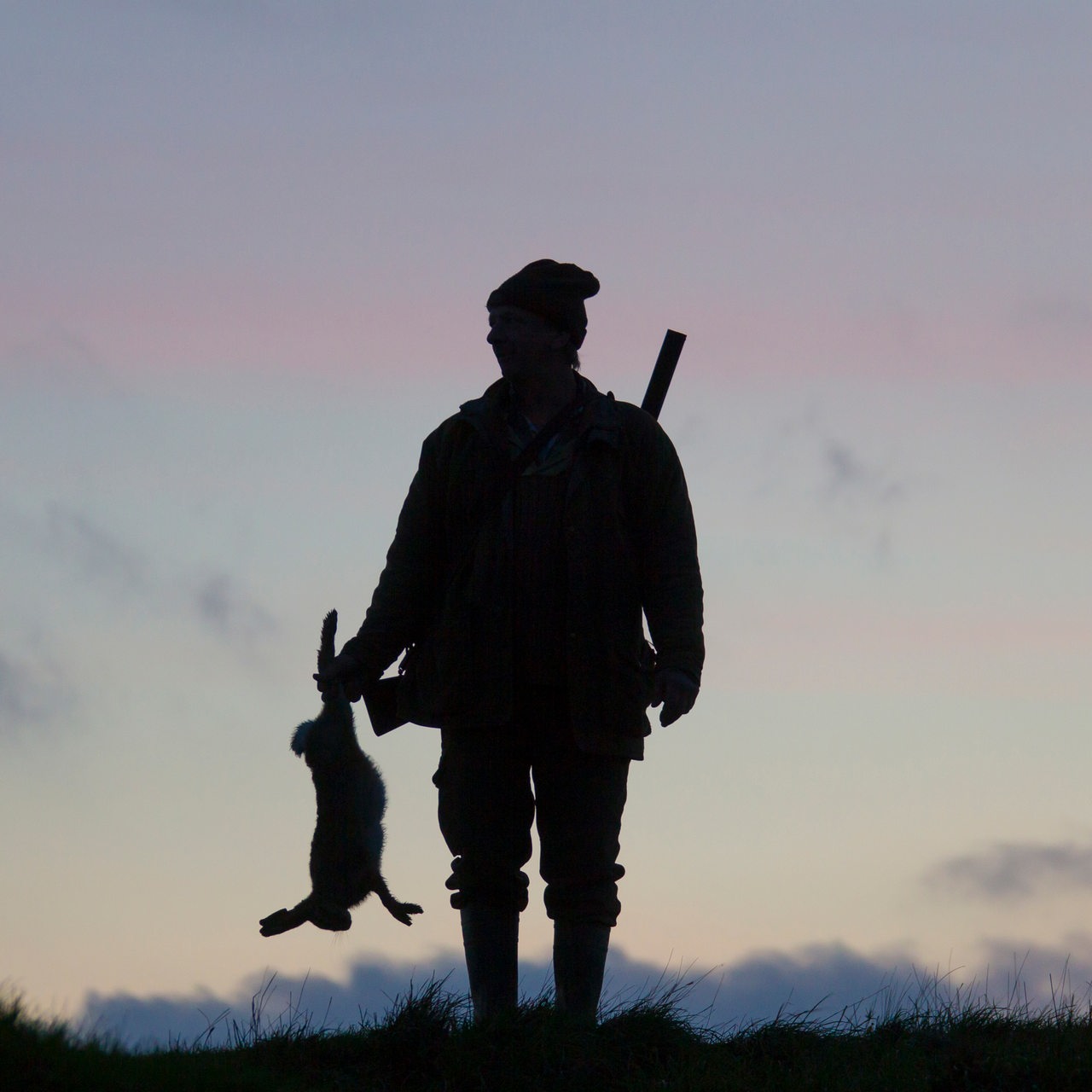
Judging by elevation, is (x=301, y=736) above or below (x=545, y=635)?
below

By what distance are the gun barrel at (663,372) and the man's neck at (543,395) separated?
2.07 ft

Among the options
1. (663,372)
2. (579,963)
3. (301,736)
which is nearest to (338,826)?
(301,736)

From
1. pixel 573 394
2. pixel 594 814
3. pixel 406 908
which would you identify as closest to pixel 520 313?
pixel 573 394

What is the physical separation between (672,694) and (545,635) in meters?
0.50

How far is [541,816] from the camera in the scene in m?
6.06

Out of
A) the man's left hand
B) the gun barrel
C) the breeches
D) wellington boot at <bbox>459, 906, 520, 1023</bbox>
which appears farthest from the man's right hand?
the gun barrel

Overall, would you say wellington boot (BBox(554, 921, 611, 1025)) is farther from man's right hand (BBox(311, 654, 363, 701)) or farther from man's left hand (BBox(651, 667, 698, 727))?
man's right hand (BBox(311, 654, 363, 701))

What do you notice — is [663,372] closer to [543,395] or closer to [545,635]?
[543,395]

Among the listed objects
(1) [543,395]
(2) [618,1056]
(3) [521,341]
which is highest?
(3) [521,341]

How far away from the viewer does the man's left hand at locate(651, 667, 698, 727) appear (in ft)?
19.3

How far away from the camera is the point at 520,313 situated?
6094 millimetres

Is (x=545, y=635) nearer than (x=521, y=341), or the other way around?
(x=545, y=635)

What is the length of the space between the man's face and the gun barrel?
2.45 ft

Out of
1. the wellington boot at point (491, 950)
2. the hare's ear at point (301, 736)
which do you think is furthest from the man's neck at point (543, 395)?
the wellington boot at point (491, 950)
